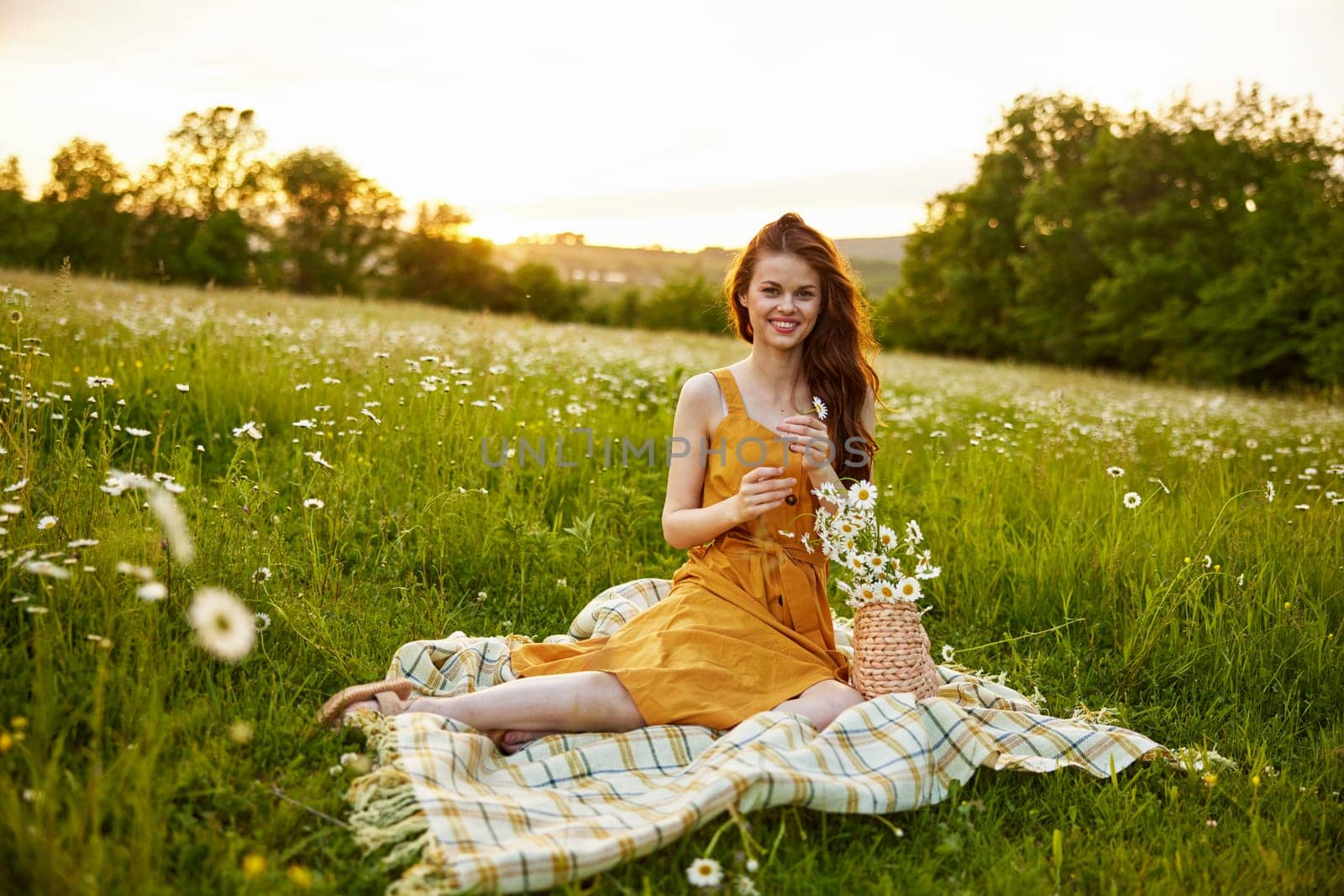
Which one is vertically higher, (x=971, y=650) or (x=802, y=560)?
(x=802, y=560)

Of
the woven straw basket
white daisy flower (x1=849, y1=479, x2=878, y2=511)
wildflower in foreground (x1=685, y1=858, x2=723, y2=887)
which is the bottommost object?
wildflower in foreground (x1=685, y1=858, x2=723, y2=887)

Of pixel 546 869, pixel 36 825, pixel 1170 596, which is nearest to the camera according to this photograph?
pixel 36 825

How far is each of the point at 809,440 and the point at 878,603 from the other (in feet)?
1.92

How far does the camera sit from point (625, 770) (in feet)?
8.25

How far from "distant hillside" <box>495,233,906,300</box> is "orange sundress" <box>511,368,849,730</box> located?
3328 centimetres

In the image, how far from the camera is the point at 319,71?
7492 millimetres

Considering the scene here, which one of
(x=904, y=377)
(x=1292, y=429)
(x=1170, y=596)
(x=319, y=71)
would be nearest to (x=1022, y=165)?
(x=904, y=377)

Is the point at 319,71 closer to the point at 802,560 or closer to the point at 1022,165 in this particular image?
the point at 802,560

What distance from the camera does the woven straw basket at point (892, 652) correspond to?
9.10 feet

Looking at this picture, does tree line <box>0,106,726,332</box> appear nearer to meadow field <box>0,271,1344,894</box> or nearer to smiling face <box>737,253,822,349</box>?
meadow field <box>0,271,1344,894</box>

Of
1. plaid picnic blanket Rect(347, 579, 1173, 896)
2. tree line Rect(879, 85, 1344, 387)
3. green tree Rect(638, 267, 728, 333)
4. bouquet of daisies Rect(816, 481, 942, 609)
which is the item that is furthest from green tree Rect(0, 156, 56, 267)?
tree line Rect(879, 85, 1344, 387)

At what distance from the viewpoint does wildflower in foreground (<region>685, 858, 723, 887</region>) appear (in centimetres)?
196

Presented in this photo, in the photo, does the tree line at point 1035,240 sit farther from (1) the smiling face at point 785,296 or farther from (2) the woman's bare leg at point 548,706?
(2) the woman's bare leg at point 548,706

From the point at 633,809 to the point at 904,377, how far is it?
11645mm
